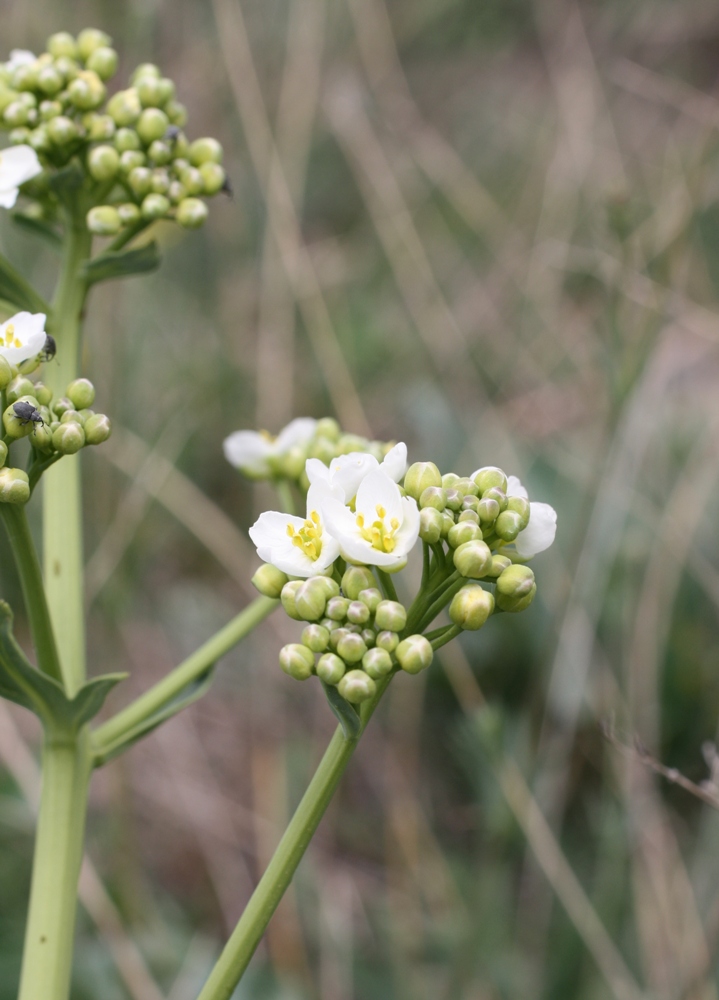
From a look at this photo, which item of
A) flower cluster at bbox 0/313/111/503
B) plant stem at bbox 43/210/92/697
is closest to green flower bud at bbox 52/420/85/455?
flower cluster at bbox 0/313/111/503

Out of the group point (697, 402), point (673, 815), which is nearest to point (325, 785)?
point (673, 815)

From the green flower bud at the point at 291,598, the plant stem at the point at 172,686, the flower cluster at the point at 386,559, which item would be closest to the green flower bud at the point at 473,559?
the flower cluster at the point at 386,559

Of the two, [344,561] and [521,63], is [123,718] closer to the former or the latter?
[344,561]

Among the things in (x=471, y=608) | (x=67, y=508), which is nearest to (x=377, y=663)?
(x=471, y=608)

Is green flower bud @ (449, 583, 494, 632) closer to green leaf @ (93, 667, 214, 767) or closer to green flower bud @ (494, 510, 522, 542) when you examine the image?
green flower bud @ (494, 510, 522, 542)

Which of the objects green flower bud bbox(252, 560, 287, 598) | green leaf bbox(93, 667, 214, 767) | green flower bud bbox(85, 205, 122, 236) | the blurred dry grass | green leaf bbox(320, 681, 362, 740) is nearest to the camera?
green leaf bbox(320, 681, 362, 740)
